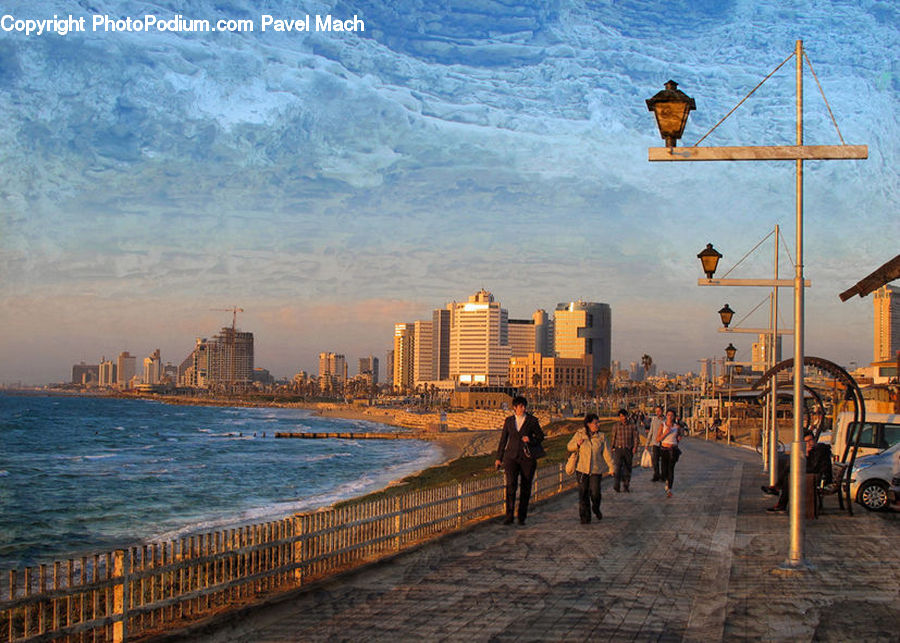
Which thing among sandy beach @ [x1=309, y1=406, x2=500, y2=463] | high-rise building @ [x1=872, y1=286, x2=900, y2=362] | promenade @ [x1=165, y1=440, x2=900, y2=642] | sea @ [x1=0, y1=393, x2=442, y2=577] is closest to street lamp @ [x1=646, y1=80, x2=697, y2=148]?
promenade @ [x1=165, y1=440, x2=900, y2=642]

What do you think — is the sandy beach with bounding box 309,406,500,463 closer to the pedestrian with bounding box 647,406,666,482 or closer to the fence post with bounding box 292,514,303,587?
the pedestrian with bounding box 647,406,666,482

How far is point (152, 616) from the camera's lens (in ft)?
24.1

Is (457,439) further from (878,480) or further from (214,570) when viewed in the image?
(214,570)

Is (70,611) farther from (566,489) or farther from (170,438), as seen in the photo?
(170,438)

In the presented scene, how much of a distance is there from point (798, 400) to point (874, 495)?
6616mm

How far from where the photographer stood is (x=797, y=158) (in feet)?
31.4

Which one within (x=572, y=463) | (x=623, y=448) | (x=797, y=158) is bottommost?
(x=623, y=448)

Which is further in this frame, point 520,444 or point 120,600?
Answer: point 520,444

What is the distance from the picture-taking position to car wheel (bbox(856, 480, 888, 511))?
15.3m

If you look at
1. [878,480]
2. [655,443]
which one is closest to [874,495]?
[878,480]

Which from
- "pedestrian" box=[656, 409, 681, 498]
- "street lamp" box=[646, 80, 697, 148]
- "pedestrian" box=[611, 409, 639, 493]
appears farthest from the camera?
"pedestrian" box=[611, 409, 639, 493]

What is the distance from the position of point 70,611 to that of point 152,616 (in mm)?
901

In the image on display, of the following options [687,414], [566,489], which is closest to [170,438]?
[687,414]

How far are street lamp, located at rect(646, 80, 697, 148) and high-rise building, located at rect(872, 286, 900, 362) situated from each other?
69744mm
